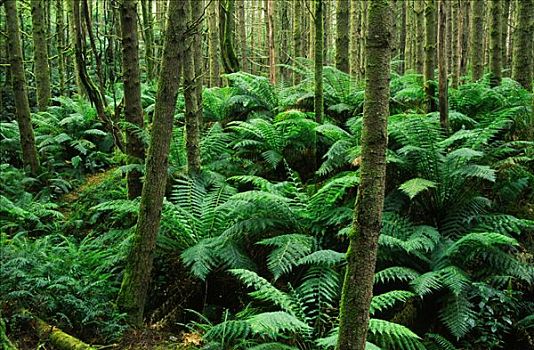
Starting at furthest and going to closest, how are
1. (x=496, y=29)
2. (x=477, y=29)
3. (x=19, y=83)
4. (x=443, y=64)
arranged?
(x=477, y=29), (x=19, y=83), (x=496, y=29), (x=443, y=64)

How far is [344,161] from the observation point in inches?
246

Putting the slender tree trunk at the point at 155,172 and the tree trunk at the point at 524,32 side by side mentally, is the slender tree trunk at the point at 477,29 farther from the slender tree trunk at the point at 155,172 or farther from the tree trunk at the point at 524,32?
the slender tree trunk at the point at 155,172

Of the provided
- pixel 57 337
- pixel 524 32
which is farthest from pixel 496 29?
pixel 57 337

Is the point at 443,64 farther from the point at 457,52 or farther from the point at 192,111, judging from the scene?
the point at 457,52

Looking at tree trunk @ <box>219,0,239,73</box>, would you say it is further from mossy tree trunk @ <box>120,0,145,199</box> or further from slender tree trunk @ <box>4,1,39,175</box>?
mossy tree trunk @ <box>120,0,145,199</box>

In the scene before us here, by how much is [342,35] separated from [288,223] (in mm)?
4613

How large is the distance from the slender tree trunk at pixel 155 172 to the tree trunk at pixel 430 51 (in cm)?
411

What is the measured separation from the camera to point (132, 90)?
612cm

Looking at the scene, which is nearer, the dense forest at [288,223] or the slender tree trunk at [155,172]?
the dense forest at [288,223]

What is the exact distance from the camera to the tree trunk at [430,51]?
683 centimetres

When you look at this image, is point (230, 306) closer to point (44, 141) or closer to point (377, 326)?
point (377, 326)

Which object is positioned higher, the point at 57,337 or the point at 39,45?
the point at 39,45

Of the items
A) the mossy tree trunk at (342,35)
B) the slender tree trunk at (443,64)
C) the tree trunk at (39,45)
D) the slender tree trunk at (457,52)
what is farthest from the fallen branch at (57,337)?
the tree trunk at (39,45)

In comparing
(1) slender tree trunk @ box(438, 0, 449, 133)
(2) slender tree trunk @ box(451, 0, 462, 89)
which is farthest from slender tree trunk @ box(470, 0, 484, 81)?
(1) slender tree trunk @ box(438, 0, 449, 133)
